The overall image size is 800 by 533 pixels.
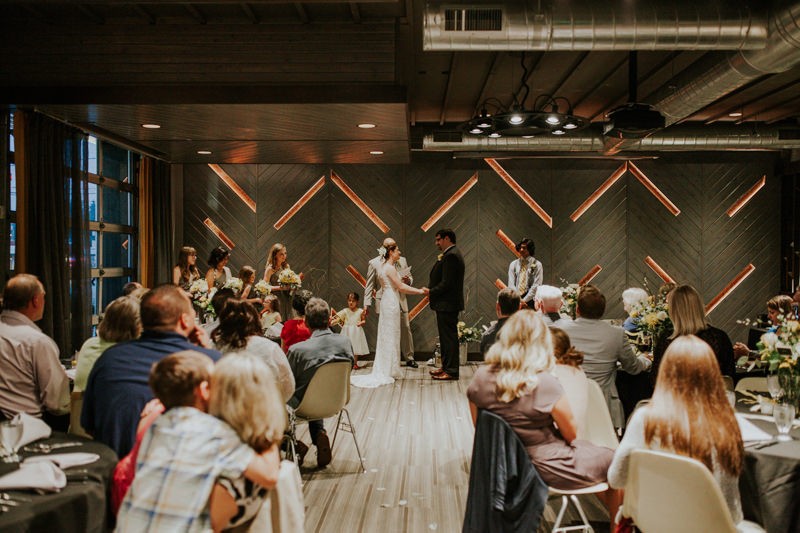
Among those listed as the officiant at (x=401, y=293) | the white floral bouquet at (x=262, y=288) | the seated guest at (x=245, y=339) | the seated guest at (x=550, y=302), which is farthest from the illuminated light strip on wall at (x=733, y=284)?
the seated guest at (x=245, y=339)

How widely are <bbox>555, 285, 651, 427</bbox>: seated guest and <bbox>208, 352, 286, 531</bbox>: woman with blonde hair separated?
2.48 metres

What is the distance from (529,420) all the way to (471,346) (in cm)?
737

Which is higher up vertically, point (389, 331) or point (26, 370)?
point (26, 370)

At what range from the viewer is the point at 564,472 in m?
3.01

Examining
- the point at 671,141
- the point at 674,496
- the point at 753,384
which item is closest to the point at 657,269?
the point at 671,141

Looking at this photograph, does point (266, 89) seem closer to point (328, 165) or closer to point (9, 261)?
point (9, 261)

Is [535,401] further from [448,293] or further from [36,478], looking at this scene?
[448,293]

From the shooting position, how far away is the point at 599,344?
4188mm

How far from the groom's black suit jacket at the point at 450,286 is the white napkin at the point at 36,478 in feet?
19.8

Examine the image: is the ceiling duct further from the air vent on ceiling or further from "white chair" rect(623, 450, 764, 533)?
"white chair" rect(623, 450, 764, 533)

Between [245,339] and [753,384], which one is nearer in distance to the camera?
[245,339]

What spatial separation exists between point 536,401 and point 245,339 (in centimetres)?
182

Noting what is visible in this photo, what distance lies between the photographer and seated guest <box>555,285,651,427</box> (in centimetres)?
419

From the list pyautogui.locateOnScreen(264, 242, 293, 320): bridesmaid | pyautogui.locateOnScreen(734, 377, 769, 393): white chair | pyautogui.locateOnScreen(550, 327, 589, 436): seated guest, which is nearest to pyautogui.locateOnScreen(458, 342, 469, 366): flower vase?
pyautogui.locateOnScreen(264, 242, 293, 320): bridesmaid
